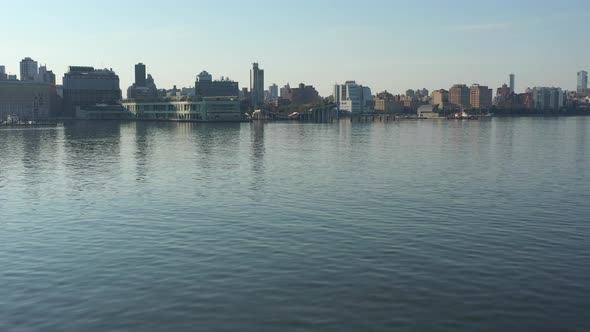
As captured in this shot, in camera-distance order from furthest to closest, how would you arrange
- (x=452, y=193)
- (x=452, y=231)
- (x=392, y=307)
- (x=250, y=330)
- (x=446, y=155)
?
1. (x=446, y=155)
2. (x=452, y=193)
3. (x=452, y=231)
4. (x=392, y=307)
5. (x=250, y=330)

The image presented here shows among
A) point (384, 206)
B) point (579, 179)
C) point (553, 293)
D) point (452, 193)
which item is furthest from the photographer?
point (579, 179)

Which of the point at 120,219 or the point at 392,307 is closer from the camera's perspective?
the point at 392,307

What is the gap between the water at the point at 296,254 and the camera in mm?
21656

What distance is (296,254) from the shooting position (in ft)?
99.3

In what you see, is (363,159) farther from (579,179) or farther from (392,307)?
(392,307)

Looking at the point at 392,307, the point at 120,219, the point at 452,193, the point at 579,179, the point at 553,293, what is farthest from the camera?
the point at 579,179

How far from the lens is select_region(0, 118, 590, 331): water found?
21.7 meters

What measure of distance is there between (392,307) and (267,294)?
531cm

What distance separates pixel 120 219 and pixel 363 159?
170 ft

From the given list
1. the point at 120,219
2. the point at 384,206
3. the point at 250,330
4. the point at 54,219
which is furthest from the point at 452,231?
the point at 54,219

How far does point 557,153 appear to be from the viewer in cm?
9562

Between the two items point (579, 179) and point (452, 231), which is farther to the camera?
point (579, 179)

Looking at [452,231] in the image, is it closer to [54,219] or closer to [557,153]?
[54,219]

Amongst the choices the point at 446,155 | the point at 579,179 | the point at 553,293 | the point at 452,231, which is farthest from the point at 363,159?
the point at 553,293
